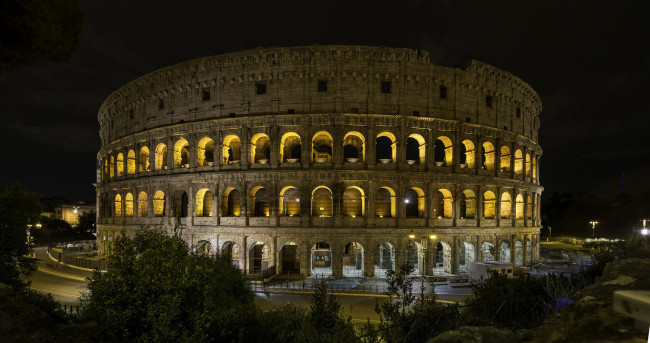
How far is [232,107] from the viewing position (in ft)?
90.6

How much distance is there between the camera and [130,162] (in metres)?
34.1

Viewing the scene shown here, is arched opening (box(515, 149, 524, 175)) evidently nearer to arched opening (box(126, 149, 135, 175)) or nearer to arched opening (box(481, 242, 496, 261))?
arched opening (box(481, 242, 496, 261))

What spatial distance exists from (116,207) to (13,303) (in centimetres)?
2876

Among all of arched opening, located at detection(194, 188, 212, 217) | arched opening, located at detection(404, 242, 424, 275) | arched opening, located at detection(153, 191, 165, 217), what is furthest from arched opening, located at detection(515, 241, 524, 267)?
arched opening, located at detection(153, 191, 165, 217)

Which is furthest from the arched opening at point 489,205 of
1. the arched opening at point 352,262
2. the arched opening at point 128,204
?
the arched opening at point 128,204

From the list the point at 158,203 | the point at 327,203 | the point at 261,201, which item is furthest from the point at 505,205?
the point at 158,203

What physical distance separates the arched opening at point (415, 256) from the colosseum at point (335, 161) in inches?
7.1

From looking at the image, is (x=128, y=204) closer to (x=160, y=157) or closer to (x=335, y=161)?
(x=160, y=157)

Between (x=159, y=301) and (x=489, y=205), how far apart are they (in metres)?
28.6

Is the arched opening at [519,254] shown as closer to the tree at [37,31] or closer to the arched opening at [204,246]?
the arched opening at [204,246]

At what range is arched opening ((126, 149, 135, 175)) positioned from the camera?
1322 inches

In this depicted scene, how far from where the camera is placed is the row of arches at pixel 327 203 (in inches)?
1048

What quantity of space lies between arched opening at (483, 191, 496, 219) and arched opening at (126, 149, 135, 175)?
3492cm

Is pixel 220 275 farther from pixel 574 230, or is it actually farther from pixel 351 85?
pixel 574 230
